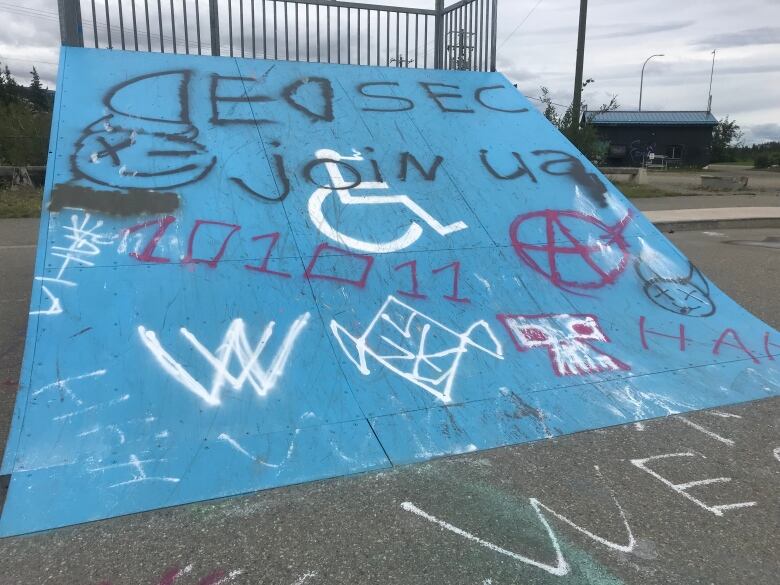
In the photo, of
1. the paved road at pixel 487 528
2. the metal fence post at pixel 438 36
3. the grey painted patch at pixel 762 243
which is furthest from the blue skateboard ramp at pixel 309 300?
the grey painted patch at pixel 762 243

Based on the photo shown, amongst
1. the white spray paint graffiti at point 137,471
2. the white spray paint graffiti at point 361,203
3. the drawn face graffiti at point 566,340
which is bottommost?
the white spray paint graffiti at point 137,471

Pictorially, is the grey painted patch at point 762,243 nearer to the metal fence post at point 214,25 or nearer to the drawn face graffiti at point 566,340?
the drawn face graffiti at point 566,340

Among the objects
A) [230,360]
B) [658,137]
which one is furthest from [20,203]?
[658,137]

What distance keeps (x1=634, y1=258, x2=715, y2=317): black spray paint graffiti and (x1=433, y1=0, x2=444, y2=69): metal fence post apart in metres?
4.74

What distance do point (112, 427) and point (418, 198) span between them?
10.5 ft

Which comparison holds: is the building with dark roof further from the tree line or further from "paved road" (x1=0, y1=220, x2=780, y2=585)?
"paved road" (x1=0, y1=220, x2=780, y2=585)

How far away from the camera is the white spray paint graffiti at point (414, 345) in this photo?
3645 millimetres

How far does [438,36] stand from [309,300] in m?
5.89

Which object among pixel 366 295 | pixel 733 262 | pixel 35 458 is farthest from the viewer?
pixel 733 262

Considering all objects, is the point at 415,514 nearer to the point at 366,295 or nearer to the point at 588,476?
the point at 588,476

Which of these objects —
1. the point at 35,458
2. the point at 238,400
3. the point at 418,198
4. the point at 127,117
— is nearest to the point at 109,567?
the point at 35,458

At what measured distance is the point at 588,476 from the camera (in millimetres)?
2912

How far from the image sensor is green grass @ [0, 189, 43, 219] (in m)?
12.9

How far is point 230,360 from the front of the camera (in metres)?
3.47
